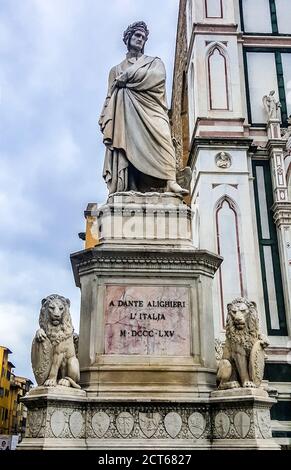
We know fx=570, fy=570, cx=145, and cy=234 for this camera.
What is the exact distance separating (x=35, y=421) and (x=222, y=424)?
2.02m

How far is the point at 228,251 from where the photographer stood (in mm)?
14188

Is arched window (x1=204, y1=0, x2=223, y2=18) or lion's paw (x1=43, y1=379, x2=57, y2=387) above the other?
arched window (x1=204, y1=0, x2=223, y2=18)

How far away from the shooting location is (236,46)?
16.4 m

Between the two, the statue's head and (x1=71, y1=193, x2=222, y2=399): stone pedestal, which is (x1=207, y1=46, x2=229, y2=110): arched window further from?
(x1=71, y1=193, x2=222, y2=399): stone pedestal

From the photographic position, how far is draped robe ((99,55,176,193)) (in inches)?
329

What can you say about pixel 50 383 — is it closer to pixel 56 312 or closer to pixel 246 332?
pixel 56 312

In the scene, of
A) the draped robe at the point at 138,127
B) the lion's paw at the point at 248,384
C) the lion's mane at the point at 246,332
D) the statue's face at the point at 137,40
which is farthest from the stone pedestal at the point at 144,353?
the statue's face at the point at 137,40

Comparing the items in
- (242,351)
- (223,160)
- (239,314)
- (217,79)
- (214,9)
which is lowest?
(242,351)

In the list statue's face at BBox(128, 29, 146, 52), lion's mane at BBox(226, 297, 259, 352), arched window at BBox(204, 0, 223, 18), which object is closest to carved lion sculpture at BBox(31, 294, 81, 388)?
lion's mane at BBox(226, 297, 259, 352)

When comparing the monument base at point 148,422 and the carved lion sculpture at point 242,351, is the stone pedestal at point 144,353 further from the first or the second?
the carved lion sculpture at point 242,351

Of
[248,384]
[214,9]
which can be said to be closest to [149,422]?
[248,384]

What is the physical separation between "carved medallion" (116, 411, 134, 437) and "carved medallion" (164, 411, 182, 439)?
389 mm

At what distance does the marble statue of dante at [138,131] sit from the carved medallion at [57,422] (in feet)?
11.2
